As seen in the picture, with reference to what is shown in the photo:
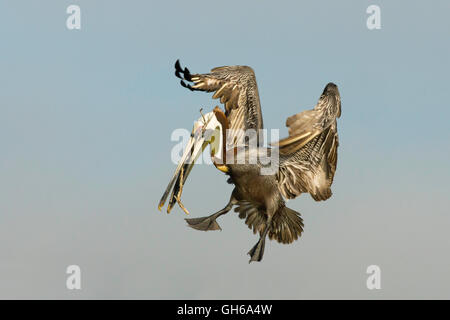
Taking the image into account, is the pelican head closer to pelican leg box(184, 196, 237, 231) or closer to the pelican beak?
the pelican beak

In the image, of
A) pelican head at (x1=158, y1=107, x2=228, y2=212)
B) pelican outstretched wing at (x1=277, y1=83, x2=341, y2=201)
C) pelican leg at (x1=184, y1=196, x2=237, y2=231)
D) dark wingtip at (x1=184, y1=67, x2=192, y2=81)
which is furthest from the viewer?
pelican leg at (x1=184, y1=196, x2=237, y2=231)

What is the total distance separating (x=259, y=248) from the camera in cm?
1120

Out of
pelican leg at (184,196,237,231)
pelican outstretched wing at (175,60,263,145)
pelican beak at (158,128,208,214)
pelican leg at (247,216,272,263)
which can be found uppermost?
pelican outstretched wing at (175,60,263,145)

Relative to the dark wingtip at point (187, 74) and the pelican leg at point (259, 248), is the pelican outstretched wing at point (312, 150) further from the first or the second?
the dark wingtip at point (187, 74)

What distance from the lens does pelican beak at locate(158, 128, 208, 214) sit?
1114 cm

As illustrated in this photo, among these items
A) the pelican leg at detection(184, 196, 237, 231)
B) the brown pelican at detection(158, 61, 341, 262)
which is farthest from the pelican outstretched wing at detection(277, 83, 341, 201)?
the pelican leg at detection(184, 196, 237, 231)

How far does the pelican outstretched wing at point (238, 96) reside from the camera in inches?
451

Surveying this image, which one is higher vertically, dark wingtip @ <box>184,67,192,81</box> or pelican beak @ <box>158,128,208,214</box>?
dark wingtip @ <box>184,67,192,81</box>

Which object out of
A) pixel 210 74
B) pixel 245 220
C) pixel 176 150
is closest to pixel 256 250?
pixel 245 220

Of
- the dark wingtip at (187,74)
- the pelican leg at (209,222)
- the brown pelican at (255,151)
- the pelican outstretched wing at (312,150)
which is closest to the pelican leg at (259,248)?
the brown pelican at (255,151)

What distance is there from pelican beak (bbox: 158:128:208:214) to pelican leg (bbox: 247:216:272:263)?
47.0 inches

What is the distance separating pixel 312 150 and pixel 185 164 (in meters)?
1.67

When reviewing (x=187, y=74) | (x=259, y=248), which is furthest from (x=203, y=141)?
(x=259, y=248)

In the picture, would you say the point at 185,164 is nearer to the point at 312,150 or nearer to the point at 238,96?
the point at 238,96
